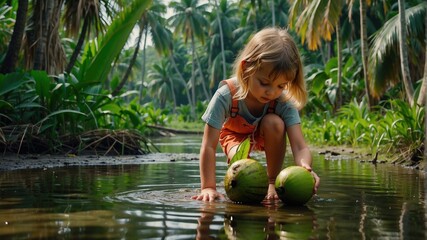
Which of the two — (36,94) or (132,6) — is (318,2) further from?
(36,94)

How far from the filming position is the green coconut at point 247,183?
2881mm

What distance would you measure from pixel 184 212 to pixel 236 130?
119 cm

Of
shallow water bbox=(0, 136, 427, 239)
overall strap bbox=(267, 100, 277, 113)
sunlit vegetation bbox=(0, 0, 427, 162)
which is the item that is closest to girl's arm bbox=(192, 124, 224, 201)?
shallow water bbox=(0, 136, 427, 239)

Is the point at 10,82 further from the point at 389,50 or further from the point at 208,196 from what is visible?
the point at 389,50

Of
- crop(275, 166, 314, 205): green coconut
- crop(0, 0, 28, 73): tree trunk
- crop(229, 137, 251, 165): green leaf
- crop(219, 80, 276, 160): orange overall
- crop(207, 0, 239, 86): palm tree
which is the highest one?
crop(207, 0, 239, 86): palm tree

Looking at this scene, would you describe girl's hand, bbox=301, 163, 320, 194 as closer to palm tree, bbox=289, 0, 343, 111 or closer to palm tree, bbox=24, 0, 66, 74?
palm tree, bbox=24, 0, 66, 74

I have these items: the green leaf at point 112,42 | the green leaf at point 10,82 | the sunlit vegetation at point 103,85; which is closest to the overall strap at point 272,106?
the sunlit vegetation at point 103,85

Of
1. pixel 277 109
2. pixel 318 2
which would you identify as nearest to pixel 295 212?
pixel 277 109

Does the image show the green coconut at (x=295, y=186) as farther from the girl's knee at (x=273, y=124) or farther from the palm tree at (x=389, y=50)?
the palm tree at (x=389, y=50)

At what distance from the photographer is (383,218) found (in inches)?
95.6

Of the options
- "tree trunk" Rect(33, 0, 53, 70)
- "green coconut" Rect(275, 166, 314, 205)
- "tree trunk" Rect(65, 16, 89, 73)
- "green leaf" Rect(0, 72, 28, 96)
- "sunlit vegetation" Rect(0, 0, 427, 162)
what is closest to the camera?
"green coconut" Rect(275, 166, 314, 205)

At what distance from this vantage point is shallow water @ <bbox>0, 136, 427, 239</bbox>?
203 centimetres

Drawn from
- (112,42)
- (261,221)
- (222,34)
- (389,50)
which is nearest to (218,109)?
(261,221)

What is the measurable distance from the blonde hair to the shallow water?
599 mm
